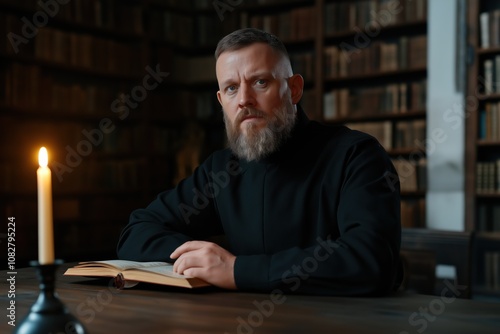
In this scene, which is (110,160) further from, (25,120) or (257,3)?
(257,3)

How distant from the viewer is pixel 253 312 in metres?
1.12

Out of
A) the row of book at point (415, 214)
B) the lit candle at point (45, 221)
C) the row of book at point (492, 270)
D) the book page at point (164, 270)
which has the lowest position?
the row of book at point (492, 270)

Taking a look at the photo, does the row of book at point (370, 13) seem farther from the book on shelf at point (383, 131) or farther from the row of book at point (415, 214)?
the row of book at point (415, 214)

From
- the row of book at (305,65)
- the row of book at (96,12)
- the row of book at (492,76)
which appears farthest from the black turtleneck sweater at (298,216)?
the row of book at (305,65)

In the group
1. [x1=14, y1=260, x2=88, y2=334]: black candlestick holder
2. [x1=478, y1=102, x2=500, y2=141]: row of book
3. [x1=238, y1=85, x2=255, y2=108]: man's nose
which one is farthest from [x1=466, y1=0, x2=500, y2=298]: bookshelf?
[x1=14, y1=260, x2=88, y2=334]: black candlestick holder

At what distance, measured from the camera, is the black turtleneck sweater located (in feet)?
4.52

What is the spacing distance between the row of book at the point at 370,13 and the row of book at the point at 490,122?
2.90ft

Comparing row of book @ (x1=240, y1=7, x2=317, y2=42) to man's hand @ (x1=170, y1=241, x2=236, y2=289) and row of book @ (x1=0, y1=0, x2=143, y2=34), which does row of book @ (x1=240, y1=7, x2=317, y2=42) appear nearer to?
row of book @ (x1=0, y1=0, x2=143, y2=34)

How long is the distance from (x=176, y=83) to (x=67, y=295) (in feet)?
16.2

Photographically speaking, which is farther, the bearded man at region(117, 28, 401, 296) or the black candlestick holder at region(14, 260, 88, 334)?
the bearded man at region(117, 28, 401, 296)

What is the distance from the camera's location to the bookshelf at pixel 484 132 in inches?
182

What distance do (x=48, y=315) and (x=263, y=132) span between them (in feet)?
3.85

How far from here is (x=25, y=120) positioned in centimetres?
493

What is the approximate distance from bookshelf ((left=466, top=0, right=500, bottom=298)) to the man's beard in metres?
3.14
